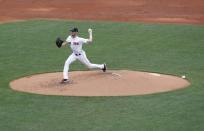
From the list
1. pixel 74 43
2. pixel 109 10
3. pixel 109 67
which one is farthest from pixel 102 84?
pixel 109 10

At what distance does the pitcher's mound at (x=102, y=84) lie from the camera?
13.1m

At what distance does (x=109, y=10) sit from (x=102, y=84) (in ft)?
55.4

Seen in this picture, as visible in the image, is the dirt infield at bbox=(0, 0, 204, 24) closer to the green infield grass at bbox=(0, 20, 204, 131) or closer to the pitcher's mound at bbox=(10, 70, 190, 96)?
the green infield grass at bbox=(0, 20, 204, 131)

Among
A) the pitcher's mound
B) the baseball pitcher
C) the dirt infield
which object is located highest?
the dirt infield

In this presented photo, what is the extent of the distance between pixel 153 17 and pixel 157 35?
5.76 metres

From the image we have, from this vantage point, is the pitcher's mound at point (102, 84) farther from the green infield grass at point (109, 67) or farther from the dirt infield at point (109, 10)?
the dirt infield at point (109, 10)

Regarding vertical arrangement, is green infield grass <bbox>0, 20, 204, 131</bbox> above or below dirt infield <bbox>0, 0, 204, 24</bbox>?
below

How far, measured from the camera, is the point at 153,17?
27.5m

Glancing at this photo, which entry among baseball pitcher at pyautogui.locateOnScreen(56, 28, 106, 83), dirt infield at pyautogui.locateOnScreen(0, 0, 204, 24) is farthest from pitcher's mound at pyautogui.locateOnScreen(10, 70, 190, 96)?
dirt infield at pyautogui.locateOnScreen(0, 0, 204, 24)

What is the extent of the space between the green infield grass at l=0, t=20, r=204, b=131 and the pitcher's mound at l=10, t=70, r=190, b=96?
366 millimetres

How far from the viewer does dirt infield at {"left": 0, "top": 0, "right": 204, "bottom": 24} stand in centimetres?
2750

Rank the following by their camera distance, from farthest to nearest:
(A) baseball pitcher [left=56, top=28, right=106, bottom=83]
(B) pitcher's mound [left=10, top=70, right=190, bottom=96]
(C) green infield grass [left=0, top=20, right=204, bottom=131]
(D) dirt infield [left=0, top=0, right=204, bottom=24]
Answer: (D) dirt infield [left=0, top=0, right=204, bottom=24] < (A) baseball pitcher [left=56, top=28, right=106, bottom=83] < (B) pitcher's mound [left=10, top=70, right=190, bottom=96] < (C) green infield grass [left=0, top=20, right=204, bottom=131]

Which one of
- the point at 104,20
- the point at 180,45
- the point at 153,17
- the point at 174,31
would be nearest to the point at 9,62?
the point at 180,45

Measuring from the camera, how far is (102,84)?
536 inches
